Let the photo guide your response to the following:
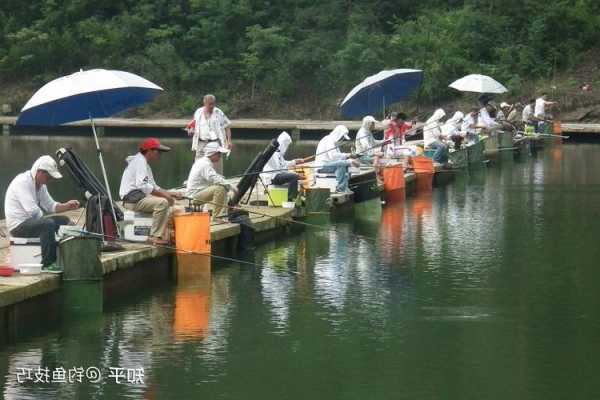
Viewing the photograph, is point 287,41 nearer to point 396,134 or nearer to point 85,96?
point 396,134

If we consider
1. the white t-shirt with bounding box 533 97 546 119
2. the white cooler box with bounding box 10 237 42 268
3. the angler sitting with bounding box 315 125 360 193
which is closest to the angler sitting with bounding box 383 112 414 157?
the angler sitting with bounding box 315 125 360 193

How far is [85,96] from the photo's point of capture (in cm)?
1631

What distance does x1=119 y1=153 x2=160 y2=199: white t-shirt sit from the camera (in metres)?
15.4

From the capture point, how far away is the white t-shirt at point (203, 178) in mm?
17000

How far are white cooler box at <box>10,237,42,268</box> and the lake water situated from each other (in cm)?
67

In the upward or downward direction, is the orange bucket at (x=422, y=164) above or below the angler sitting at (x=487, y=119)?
below

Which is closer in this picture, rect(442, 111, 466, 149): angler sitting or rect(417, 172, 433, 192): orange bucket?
rect(417, 172, 433, 192): orange bucket

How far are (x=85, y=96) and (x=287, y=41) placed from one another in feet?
91.9

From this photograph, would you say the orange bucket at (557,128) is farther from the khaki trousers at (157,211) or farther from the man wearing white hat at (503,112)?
the khaki trousers at (157,211)

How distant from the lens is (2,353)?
1215 cm

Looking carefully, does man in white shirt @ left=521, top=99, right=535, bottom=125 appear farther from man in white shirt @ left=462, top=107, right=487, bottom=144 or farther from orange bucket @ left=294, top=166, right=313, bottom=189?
orange bucket @ left=294, top=166, right=313, bottom=189

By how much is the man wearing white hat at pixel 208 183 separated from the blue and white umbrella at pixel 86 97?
1018mm

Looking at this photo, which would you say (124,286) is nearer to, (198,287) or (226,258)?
(198,287)

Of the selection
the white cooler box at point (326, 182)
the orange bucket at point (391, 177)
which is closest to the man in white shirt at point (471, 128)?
the orange bucket at point (391, 177)
